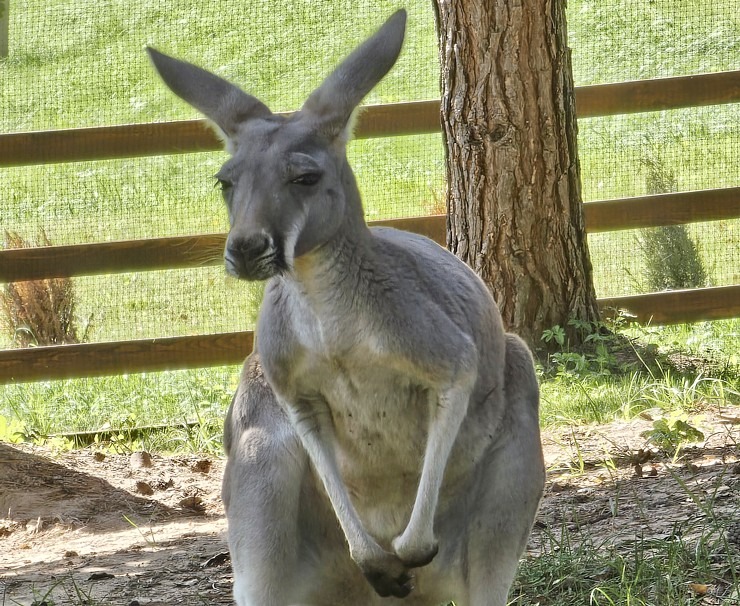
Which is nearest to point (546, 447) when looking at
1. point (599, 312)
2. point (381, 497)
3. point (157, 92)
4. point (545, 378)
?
point (545, 378)

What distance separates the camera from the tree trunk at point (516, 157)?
6703mm

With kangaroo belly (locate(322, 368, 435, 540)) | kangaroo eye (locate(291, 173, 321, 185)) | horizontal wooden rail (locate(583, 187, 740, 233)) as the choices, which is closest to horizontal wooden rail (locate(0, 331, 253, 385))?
horizontal wooden rail (locate(583, 187, 740, 233))

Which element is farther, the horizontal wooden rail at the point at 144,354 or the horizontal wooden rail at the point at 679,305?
the horizontal wooden rail at the point at 679,305

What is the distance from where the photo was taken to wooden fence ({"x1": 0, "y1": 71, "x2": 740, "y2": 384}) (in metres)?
7.21

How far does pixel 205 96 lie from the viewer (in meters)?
3.51

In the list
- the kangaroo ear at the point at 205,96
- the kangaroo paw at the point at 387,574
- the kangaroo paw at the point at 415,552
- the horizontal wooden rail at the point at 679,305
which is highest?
the kangaroo ear at the point at 205,96

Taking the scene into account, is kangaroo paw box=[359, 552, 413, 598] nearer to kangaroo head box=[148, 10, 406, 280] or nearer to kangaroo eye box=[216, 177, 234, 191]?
kangaroo head box=[148, 10, 406, 280]

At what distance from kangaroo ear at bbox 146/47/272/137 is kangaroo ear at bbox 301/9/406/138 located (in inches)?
8.5

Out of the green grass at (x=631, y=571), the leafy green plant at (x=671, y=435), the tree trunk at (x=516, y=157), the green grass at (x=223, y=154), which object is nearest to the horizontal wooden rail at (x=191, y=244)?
the tree trunk at (x=516, y=157)

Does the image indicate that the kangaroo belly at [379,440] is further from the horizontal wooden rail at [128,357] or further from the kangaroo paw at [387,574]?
the horizontal wooden rail at [128,357]

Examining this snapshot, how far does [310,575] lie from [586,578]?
1003 millimetres

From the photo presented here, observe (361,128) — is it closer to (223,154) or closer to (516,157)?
(516,157)

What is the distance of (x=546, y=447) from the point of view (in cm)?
596

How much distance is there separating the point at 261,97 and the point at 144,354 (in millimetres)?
5199
